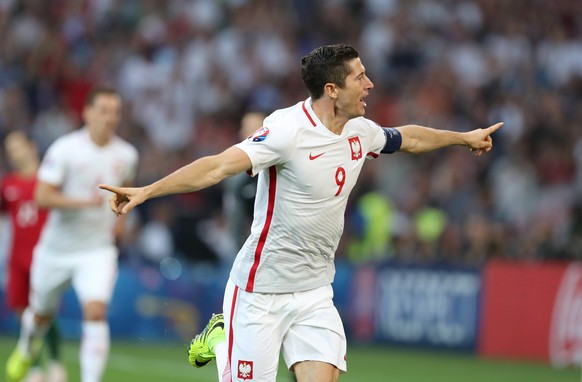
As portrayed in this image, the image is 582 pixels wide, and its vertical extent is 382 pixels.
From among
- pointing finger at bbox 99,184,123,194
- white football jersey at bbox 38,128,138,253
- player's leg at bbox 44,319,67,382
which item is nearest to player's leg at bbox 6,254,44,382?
player's leg at bbox 44,319,67,382

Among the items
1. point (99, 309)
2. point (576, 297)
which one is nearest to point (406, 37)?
point (576, 297)

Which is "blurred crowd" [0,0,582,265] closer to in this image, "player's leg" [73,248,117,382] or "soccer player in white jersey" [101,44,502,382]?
"player's leg" [73,248,117,382]

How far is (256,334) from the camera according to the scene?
7723 mm

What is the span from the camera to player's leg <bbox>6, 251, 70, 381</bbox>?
11.5m

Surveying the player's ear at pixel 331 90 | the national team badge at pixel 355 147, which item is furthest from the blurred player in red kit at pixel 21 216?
Answer: the player's ear at pixel 331 90

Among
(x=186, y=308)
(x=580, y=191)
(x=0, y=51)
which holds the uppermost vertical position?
(x=0, y=51)

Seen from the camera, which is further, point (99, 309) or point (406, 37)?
point (406, 37)

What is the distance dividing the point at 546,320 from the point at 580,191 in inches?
96.2

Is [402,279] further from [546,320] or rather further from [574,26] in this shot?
[574,26]

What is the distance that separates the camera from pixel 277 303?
25.5ft

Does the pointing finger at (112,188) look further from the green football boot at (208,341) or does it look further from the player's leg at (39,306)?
the player's leg at (39,306)

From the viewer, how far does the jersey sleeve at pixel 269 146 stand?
734 centimetres

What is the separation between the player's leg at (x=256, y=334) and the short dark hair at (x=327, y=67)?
4.29 feet

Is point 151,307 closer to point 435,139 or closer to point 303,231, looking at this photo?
point 435,139
